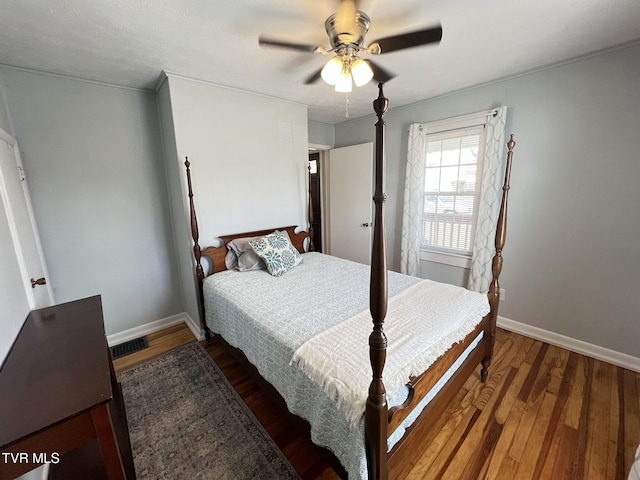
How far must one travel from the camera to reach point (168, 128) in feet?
7.99

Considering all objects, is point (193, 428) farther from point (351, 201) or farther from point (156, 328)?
point (351, 201)

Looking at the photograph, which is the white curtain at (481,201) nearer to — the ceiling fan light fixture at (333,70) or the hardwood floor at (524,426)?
the hardwood floor at (524,426)

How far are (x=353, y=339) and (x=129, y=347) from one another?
2.39 meters

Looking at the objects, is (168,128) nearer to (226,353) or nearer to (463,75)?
(226,353)

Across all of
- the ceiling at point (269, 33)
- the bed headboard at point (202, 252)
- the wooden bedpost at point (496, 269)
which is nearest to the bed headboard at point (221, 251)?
the bed headboard at point (202, 252)

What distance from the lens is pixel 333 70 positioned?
1.54 m

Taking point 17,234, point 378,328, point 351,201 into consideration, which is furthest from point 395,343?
point 351,201

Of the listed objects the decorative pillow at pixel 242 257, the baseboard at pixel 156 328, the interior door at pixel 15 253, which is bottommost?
the baseboard at pixel 156 328

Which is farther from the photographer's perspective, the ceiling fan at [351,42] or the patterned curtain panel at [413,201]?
the patterned curtain panel at [413,201]

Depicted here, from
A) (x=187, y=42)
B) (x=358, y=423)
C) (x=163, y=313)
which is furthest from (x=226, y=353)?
(x=187, y=42)

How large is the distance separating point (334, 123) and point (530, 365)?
148 inches

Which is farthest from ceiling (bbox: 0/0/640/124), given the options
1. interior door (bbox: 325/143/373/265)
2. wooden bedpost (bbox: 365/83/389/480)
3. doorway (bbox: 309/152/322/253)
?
doorway (bbox: 309/152/322/253)

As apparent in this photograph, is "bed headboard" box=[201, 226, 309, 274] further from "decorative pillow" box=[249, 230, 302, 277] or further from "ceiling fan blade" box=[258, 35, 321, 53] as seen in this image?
"ceiling fan blade" box=[258, 35, 321, 53]

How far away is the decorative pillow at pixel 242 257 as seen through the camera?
2.57 metres
